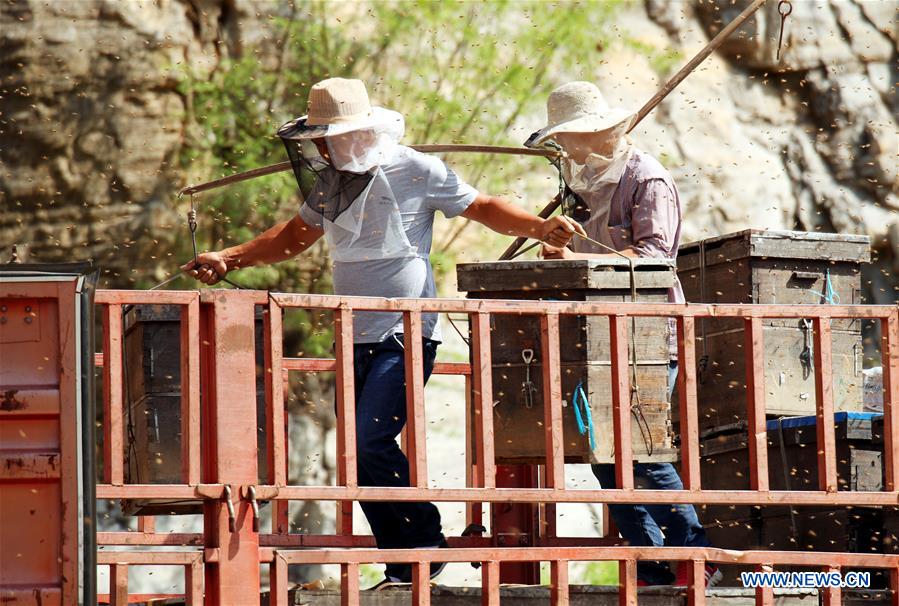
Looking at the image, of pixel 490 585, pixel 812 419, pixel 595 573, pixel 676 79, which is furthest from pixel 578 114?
pixel 595 573

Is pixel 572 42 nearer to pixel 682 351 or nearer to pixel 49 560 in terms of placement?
pixel 682 351

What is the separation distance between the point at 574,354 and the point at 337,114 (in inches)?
54.1

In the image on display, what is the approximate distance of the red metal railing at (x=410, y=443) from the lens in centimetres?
493

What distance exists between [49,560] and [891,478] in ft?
10.3

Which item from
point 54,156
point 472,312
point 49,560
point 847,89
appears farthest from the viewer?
point 847,89

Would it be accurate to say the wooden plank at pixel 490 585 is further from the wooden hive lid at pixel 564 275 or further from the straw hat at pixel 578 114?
the straw hat at pixel 578 114

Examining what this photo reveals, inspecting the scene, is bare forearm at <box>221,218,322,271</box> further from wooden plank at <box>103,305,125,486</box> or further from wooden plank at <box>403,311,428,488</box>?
wooden plank at <box>103,305,125,486</box>

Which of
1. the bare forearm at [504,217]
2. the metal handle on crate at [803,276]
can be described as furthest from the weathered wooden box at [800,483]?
the bare forearm at [504,217]

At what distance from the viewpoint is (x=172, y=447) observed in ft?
20.0

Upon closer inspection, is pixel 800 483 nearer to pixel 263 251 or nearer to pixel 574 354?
pixel 574 354

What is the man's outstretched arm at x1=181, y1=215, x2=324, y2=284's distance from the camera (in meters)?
6.22

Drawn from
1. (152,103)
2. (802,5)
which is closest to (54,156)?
(152,103)

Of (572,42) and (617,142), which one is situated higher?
(572,42)

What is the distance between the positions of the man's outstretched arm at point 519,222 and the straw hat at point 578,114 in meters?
0.48
